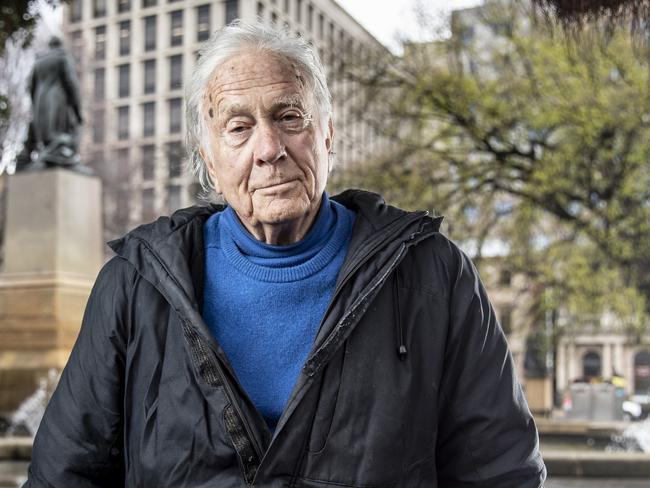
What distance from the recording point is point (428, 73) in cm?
1611

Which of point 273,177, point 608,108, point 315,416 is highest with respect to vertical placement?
point 608,108

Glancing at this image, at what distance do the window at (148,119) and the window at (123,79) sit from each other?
217cm

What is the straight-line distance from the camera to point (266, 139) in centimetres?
200

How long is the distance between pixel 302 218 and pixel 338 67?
15537 millimetres

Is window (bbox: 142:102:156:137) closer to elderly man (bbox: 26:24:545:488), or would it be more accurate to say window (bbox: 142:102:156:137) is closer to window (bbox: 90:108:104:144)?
window (bbox: 90:108:104:144)

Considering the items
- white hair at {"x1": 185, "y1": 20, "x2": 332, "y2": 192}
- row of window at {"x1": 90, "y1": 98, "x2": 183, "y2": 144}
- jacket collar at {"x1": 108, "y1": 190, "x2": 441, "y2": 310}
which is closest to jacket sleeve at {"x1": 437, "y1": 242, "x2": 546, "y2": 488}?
jacket collar at {"x1": 108, "y1": 190, "x2": 441, "y2": 310}

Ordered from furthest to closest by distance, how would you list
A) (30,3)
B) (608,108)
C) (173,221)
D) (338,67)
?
(338,67) < (608,108) < (30,3) < (173,221)

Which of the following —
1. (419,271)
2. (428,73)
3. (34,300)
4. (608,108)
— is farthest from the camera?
(428,73)

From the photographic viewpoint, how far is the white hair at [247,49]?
6.80 ft

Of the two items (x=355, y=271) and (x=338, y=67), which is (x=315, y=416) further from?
(x=338, y=67)

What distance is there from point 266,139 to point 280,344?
45cm

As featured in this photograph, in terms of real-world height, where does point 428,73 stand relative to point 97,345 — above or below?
above

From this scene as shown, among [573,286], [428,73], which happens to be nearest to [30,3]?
[428,73]

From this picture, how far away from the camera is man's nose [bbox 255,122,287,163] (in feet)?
6.55
